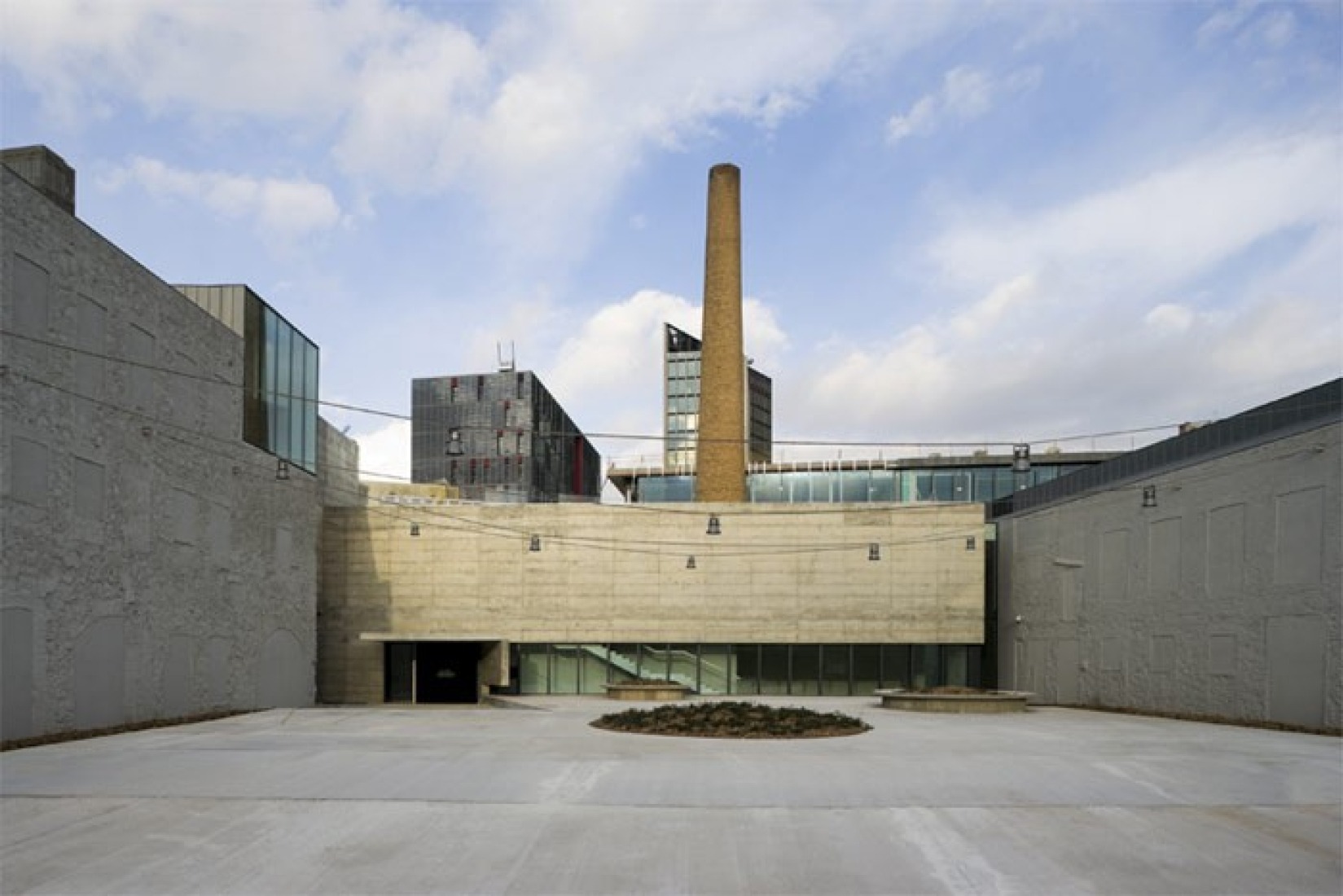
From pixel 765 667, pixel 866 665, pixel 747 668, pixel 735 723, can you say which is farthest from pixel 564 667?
pixel 735 723

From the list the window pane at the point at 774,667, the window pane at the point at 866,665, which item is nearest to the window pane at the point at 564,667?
the window pane at the point at 774,667

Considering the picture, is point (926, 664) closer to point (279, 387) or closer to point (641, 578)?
point (641, 578)

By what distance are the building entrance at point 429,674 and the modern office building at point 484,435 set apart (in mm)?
61872

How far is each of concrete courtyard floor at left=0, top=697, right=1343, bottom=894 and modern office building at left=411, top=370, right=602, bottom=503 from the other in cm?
9198

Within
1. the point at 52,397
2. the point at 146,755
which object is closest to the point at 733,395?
the point at 52,397

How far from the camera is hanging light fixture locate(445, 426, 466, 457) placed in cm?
11394

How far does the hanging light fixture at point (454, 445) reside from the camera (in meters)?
114

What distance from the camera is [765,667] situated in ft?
147

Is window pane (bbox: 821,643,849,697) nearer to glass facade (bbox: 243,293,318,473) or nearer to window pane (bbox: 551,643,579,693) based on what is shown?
window pane (bbox: 551,643,579,693)

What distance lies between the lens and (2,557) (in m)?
20.8

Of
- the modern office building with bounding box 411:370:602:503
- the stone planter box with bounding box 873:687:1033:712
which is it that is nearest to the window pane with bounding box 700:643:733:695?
the stone planter box with bounding box 873:687:1033:712

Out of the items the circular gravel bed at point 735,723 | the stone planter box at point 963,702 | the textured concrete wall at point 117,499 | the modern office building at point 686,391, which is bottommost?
the stone planter box at point 963,702

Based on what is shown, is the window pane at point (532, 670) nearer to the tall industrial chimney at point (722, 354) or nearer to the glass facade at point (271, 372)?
the tall industrial chimney at point (722, 354)

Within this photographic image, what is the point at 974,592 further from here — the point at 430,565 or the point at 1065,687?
the point at 430,565
